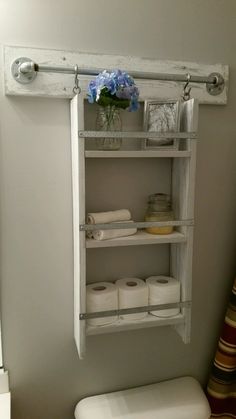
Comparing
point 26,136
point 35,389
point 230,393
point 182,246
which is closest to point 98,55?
point 26,136

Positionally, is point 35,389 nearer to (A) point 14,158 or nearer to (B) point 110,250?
(B) point 110,250

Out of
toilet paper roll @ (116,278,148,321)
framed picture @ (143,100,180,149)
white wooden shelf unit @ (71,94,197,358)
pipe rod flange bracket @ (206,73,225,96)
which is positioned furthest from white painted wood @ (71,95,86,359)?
pipe rod flange bracket @ (206,73,225,96)

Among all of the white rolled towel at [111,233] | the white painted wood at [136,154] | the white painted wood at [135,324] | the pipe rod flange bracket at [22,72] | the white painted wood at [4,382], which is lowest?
the white painted wood at [4,382]

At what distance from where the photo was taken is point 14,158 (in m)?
1.06

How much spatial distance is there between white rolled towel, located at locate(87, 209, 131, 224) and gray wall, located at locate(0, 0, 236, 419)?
13cm

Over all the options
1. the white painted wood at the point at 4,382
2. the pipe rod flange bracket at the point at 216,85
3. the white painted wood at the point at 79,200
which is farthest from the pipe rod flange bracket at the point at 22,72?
the white painted wood at the point at 4,382

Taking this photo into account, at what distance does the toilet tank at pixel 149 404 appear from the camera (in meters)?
1.14

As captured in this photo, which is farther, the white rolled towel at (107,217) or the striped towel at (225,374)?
the striped towel at (225,374)

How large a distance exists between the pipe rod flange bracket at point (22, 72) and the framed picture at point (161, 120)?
14.9 inches

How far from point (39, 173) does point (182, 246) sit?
543mm

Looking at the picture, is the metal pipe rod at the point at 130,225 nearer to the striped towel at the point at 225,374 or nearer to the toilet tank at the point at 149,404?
the striped towel at the point at 225,374

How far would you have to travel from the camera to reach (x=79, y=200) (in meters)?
0.98

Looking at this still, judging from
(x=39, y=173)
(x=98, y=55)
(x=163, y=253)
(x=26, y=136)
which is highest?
(x=98, y=55)

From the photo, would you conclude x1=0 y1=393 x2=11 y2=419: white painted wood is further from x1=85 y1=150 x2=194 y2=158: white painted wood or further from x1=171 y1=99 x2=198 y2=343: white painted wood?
x1=85 y1=150 x2=194 y2=158: white painted wood
